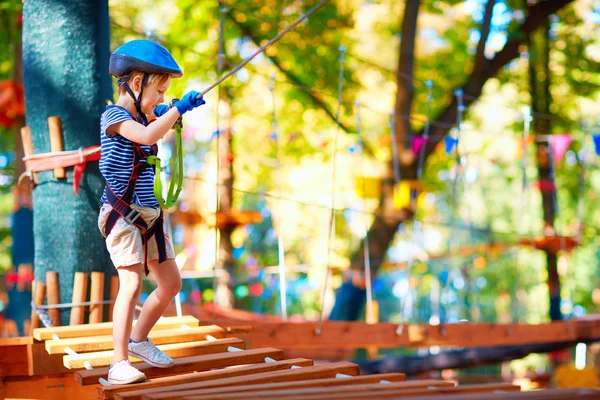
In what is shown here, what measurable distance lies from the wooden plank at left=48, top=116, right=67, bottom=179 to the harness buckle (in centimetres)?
96

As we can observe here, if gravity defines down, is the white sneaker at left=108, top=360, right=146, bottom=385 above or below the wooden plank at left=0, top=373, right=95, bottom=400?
above

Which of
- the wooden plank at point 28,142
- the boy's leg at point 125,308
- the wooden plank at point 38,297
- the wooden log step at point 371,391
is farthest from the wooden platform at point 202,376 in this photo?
the wooden plank at point 28,142

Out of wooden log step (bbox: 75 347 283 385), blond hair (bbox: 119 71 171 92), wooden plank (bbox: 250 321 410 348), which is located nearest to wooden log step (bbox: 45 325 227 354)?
wooden log step (bbox: 75 347 283 385)

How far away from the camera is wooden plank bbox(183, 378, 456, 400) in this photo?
2133mm

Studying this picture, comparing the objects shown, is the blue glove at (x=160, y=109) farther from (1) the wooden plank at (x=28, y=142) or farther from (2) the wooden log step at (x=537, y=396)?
(2) the wooden log step at (x=537, y=396)

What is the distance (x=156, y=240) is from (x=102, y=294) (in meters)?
0.87

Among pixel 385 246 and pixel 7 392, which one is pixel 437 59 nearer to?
pixel 385 246

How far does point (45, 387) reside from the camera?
2957 mm

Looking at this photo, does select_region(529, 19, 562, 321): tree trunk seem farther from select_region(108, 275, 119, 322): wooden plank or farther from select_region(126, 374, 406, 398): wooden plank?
select_region(126, 374, 406, 398): wooden plank

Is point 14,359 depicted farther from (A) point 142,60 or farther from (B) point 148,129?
(A) point 142,60

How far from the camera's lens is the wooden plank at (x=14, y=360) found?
301cm

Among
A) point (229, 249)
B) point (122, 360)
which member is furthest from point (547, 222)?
point (122, 360)

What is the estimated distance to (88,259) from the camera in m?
3.41

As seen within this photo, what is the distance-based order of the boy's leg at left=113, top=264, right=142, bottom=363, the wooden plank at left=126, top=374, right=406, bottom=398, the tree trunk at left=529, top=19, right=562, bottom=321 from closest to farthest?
1. the wooden plank at left=126, top=374, right=406, bottom=398
2. the boy's leg at left=113, top=264, right=142, bottom=363
3. the tree trunk at left=529, top=19, right=562, bottom=321
